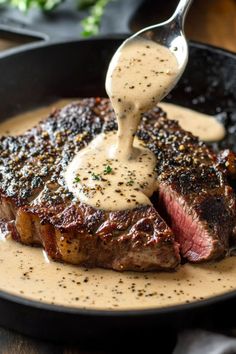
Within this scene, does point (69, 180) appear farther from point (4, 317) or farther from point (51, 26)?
point (51, 26)

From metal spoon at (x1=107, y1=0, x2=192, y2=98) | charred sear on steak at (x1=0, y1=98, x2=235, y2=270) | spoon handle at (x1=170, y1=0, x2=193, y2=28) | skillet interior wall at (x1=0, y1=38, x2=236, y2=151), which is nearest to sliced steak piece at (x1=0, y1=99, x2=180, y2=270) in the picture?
charred sear on steak at (x1=0, y1=98, x2=235, y2=270)

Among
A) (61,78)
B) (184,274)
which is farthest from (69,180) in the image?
(61,78)

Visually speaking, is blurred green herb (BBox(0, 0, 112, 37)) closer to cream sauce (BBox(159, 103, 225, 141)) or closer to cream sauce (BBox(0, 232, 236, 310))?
cream sauce (BBox(159, 103, 225, 141))

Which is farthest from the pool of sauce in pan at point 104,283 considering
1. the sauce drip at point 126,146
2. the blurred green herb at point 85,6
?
the blurred green herb at point 85,6

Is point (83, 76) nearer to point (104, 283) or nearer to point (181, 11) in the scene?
point (181, 11)

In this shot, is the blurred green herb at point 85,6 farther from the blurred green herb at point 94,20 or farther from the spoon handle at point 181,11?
the spoon handle at point 181,11

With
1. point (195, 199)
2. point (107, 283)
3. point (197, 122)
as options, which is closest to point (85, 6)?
point (197, 122)
